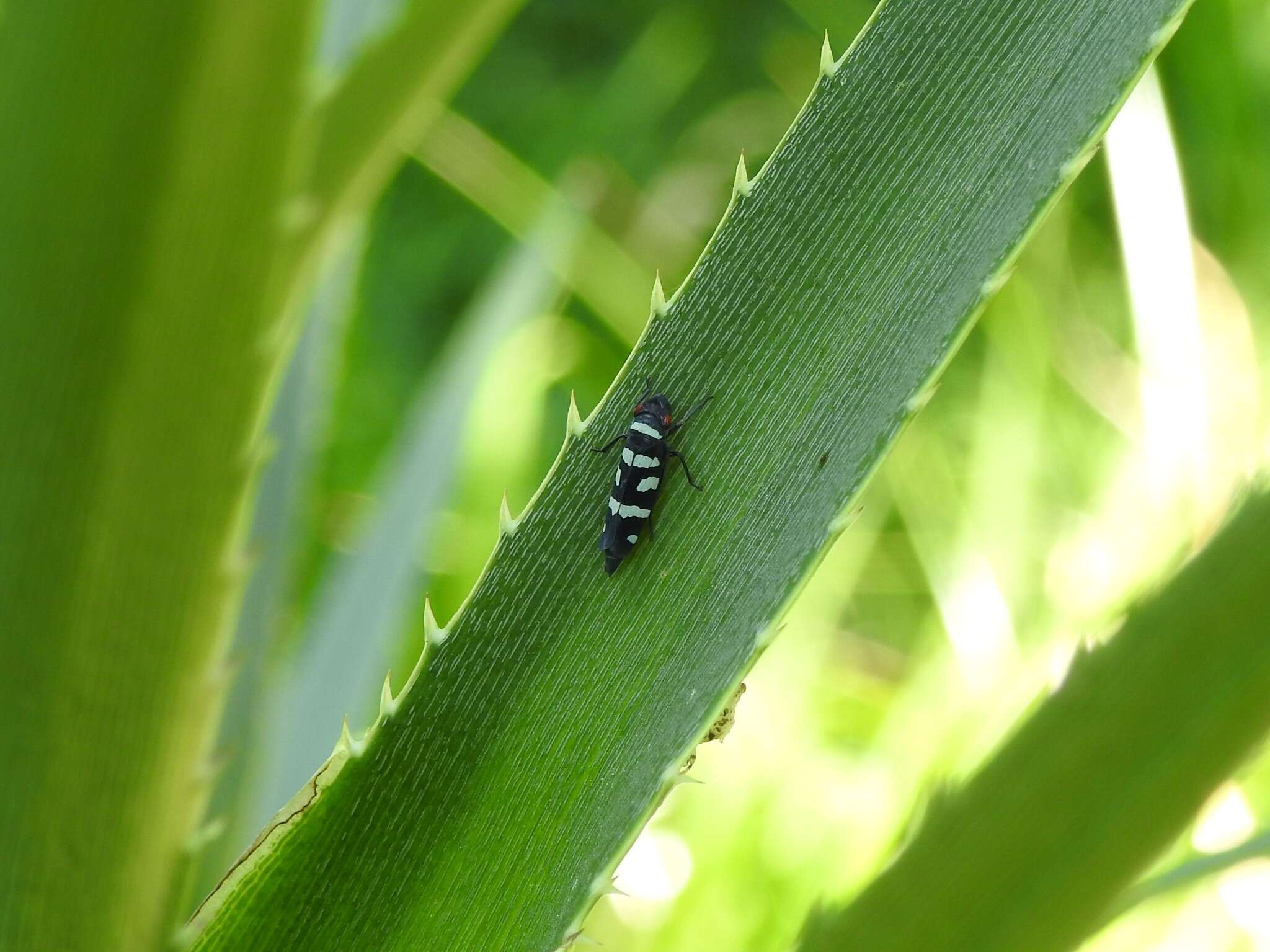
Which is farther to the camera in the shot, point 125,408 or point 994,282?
point 994,282

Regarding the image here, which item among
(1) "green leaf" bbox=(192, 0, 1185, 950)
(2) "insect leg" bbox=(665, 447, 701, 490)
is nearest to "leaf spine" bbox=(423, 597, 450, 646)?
(1) "green leaf" bbox=(192, 0, 1185, 950)

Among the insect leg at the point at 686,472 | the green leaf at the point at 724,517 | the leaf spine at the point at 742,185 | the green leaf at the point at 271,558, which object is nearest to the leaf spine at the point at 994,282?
the green leaf at the point at 724,517

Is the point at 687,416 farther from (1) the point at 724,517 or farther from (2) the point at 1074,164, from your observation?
(2) the point at 1074,164

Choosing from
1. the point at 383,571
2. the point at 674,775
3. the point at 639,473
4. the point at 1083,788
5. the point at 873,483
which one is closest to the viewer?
the point at 674,775

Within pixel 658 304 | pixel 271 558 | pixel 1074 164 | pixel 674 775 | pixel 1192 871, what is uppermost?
pixel 271 558

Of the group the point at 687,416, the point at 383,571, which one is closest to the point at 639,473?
the point at 687,416

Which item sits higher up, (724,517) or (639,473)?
(639,473)

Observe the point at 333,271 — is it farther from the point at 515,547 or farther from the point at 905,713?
the point at 905,713
